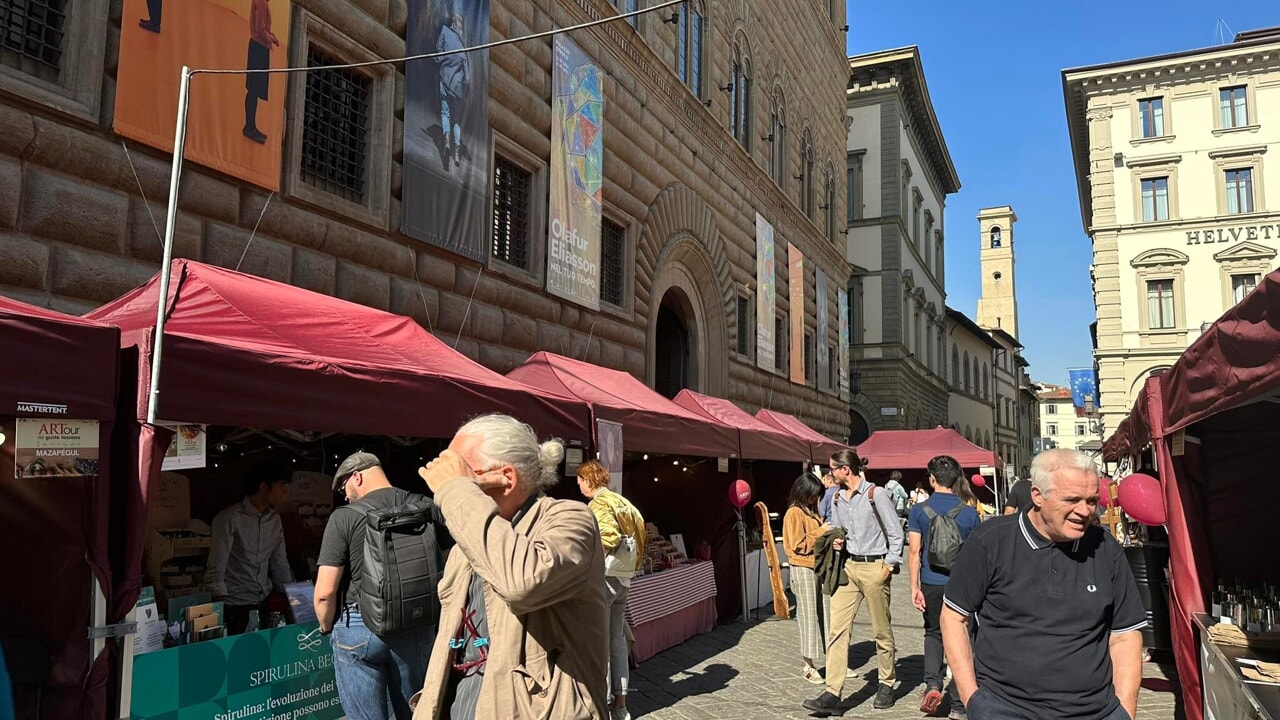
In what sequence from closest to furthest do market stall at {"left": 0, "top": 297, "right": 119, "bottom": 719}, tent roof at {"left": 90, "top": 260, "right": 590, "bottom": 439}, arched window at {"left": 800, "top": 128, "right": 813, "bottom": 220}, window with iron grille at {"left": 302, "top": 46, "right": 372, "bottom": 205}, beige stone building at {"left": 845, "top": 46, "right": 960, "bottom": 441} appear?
1. market stall at {"left": 0, "top": 297, "right": 119, "bottom": 719}
2. tent roof at {"left": 90, "top": 260, "right": 590, "bottom": 439}
3. window with iron grille at {"left": 302, "top": 46, "right": 372, "bottom": 205}
4. arched window at {"left": 800, "top": 128, "right": 813, "bottom": 220}
5. beige stone building at {"left": 845, "top": 46, "right": 960, "bottom": 441}

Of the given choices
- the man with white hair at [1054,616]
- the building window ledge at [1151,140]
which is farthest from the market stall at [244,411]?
the building window ledge at [1151,140]

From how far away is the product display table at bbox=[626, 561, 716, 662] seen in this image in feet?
27.4

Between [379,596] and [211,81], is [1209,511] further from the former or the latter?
[211,81]

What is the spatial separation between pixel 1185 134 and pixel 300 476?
38747 mm

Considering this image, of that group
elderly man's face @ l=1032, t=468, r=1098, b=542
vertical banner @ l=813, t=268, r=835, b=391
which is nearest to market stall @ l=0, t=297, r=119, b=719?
elderly man's face @ l=1032, t=468, r=1098, b=542

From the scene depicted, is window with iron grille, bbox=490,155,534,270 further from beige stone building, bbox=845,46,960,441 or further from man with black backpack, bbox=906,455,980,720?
beige stone building, bbox=845,46,960,441

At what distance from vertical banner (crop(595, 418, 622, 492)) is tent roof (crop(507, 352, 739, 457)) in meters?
0.08

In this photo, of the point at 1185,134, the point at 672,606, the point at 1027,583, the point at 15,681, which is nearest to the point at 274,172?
the point at 15,681

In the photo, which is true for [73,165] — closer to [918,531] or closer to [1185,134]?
[918,531]

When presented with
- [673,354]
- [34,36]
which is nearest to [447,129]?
[34,36]

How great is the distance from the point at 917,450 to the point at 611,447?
59.1 ft

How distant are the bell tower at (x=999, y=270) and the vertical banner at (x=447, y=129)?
88.0 metres

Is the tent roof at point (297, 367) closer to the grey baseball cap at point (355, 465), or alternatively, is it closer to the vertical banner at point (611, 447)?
the grey baseball cap at point (355, 465)

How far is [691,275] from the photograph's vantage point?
16031 millimetres
